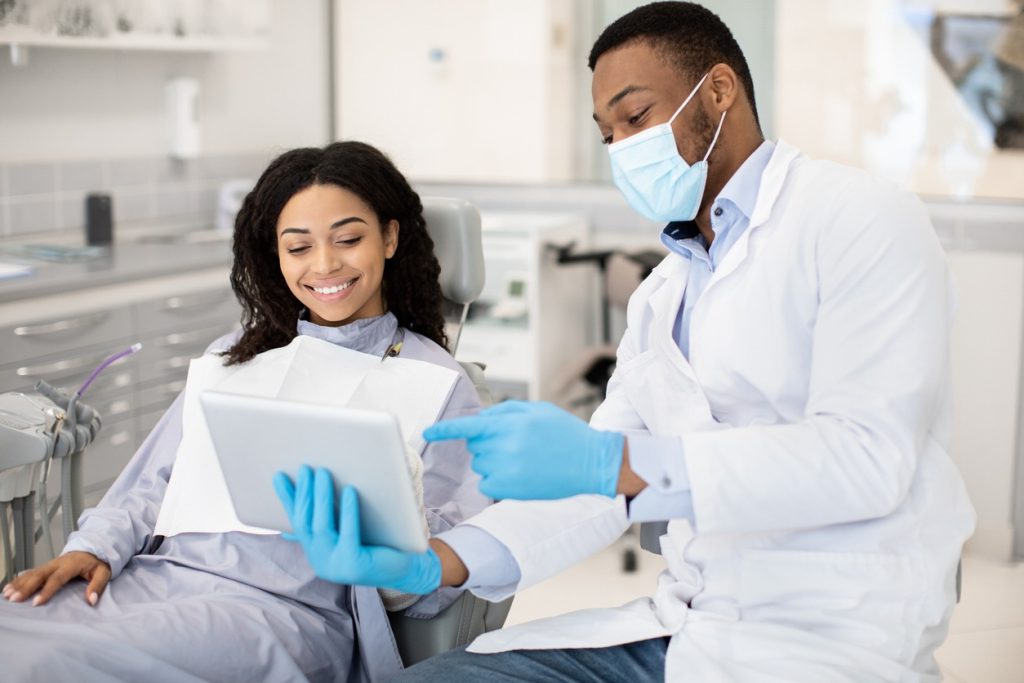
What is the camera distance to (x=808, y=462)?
1.21 m

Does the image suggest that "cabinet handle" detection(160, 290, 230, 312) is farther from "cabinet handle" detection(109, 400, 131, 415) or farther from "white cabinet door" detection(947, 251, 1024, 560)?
"white cabinet door" detection(947, 251, 1024, 560)

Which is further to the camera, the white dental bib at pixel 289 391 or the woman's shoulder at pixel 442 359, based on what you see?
the woman's shoulder at pixel 442 359

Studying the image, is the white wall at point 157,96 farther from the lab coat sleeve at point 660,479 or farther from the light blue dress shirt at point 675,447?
the lab coat sleeve at point 660,479

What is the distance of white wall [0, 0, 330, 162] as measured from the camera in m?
3.63

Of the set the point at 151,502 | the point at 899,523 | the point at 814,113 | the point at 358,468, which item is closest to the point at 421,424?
the point at 151,502

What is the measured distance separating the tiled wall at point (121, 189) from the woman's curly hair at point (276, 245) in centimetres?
188

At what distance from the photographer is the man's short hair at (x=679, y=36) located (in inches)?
58.1

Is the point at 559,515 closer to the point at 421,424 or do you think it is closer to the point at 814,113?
the point at 421,424

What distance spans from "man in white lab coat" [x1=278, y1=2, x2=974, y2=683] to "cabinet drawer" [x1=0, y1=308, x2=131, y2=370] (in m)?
1.93

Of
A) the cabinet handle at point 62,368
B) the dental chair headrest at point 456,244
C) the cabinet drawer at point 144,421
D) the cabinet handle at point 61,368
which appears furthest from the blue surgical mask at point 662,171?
the cabinet drawer at point 144,421

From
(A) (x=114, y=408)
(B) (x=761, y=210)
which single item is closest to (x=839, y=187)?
(B) (x=761, y=210)

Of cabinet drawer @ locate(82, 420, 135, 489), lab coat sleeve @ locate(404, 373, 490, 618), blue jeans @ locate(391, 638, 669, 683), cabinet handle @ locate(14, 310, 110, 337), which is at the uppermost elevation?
cabinet handle @ locate(14, 310, 110, 337)

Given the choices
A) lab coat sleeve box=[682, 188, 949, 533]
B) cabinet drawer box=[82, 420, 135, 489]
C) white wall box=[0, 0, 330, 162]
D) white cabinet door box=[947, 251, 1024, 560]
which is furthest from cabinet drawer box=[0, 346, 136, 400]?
white cabinet door box=[947, 251, 1024, 560]

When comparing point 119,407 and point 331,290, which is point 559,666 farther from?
point 119,407
